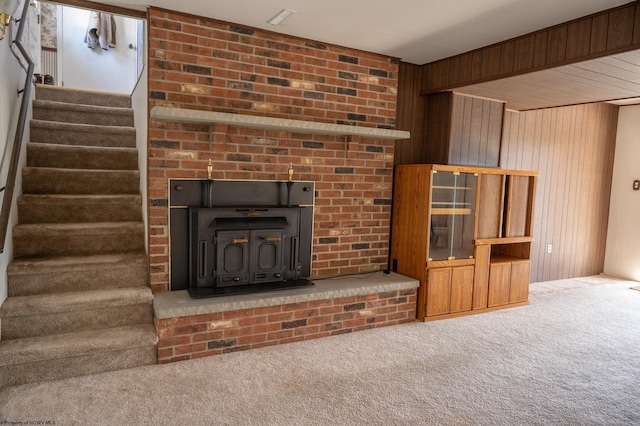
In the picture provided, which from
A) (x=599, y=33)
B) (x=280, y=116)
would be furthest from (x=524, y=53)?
(x=280, y=116)

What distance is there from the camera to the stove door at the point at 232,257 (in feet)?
10.1

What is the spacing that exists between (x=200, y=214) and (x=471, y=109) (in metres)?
2.79

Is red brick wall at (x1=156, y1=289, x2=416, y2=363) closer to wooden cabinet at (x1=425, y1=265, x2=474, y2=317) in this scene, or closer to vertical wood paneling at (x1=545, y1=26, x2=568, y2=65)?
wooden cabinet at (x1=425, y1=265, x2=474, y2=317)

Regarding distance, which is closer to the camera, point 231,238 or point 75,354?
point 75,354

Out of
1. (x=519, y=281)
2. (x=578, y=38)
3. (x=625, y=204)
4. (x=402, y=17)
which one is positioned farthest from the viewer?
(x=625, y=204)

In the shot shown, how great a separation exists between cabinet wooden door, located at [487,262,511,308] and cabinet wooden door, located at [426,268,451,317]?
57 cm

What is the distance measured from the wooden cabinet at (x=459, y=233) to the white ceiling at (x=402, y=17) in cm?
106

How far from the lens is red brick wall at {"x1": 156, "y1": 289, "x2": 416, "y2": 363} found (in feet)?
9.13

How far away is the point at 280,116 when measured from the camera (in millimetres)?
3387

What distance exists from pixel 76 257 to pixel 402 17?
113 inches

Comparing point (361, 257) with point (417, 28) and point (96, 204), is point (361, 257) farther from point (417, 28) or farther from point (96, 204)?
point (96, 204)

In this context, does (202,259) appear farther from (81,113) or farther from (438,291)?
(81,113)

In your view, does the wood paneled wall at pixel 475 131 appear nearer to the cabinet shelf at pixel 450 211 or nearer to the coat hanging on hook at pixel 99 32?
the cabinet shelf at pixel 450 211

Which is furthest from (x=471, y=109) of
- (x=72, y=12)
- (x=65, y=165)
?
(x=72, y=12)
